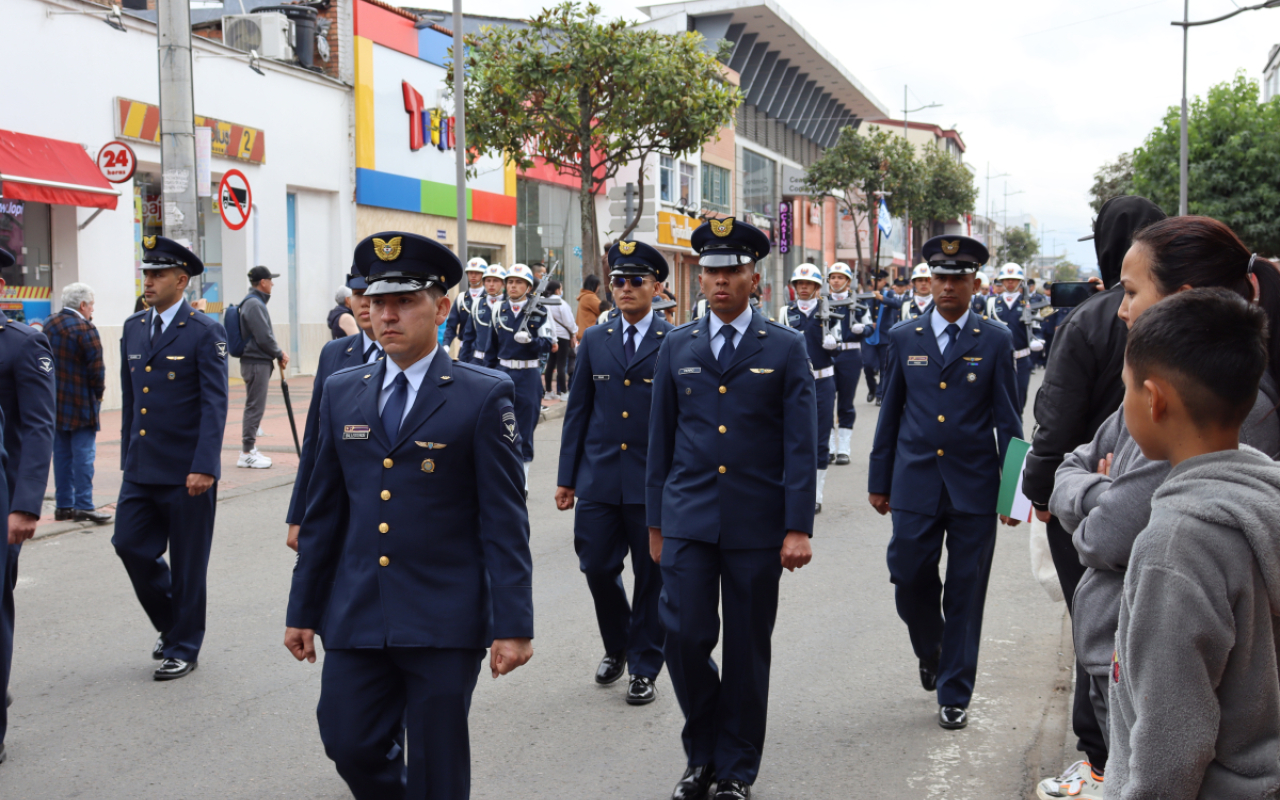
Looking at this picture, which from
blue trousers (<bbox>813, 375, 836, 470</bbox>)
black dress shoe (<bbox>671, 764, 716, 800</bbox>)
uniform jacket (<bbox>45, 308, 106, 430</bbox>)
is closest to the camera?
black dress shoe (<bbox>671, 764, 716, 800</bbox>)

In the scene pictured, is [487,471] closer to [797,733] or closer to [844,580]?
[797,733]

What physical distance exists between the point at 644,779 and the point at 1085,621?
7.13 ft

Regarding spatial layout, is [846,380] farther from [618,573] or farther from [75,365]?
[75,365]

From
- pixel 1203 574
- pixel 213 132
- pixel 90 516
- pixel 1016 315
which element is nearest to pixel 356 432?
pixel 1203 574

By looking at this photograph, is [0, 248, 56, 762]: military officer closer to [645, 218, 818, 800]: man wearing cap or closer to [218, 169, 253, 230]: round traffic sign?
[645, 218, 818, 800]: man wearing cap

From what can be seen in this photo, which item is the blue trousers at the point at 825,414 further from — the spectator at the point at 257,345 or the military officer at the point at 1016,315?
the spectator at the point at 257,345

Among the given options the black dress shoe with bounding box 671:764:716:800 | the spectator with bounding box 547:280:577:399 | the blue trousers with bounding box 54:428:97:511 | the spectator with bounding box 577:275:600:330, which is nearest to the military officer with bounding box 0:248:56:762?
the black dress shoe with bounding box 671:764:716:800

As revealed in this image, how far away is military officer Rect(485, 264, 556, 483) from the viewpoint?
446 inches

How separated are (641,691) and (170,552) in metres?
2.42

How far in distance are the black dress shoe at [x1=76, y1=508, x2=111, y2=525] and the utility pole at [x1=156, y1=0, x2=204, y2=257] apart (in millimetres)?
3173

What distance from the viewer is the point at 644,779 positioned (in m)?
4.55

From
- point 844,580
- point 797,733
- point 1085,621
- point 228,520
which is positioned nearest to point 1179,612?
point 1085,621

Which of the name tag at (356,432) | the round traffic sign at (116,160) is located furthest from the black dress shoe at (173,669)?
the round traffic sign at (116,160)

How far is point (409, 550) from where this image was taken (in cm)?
330
